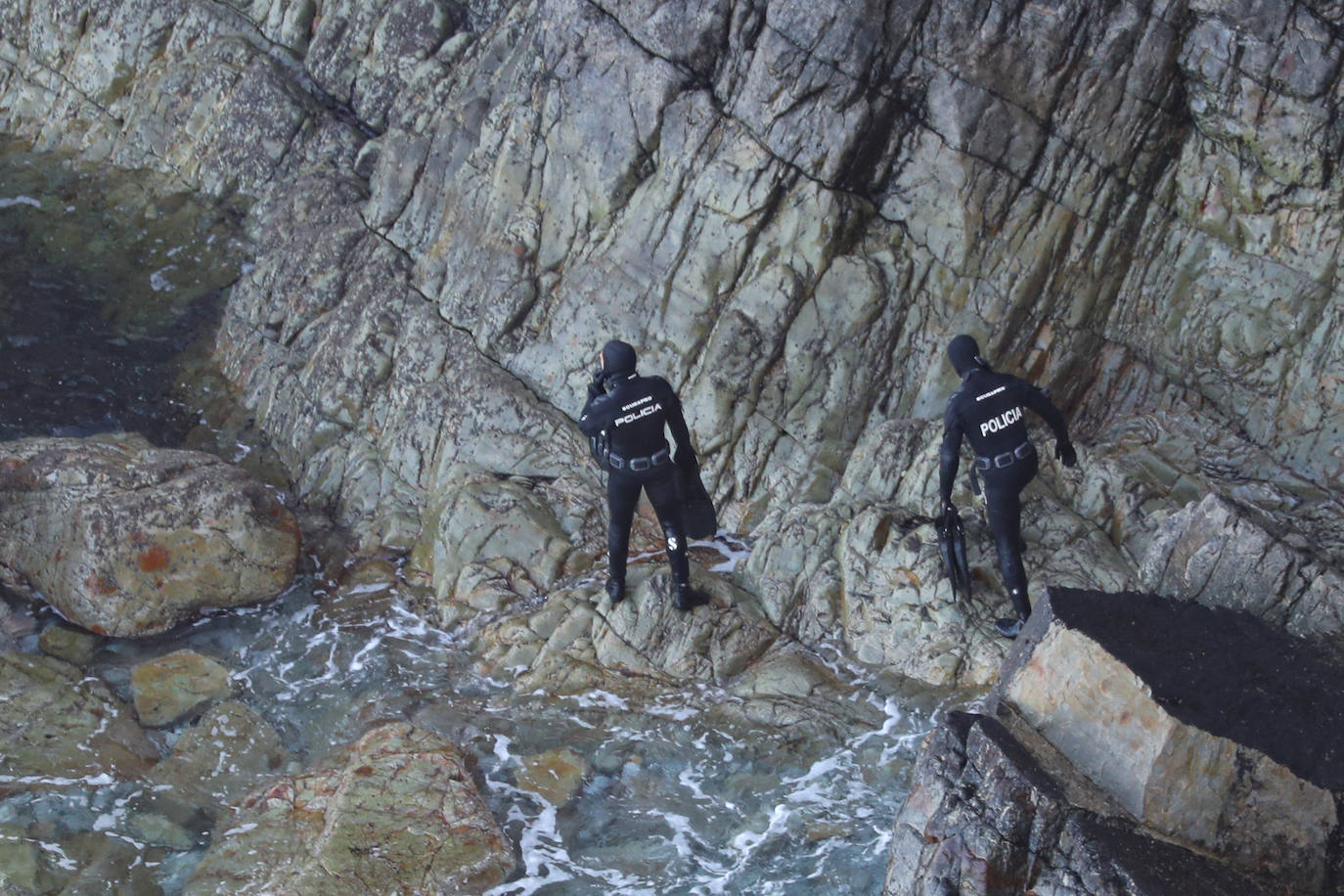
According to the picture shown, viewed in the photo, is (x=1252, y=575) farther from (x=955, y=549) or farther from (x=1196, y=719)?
(x=955, y=549)

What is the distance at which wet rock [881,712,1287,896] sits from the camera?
17.0 ft

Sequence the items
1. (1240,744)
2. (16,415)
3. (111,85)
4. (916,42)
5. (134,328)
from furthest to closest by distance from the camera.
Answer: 1. (111,85)
2. (134,328)
3. (16,415)
4. (916,42)
5. (1240,744)

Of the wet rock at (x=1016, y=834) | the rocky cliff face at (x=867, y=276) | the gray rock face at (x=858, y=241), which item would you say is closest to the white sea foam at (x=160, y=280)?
the rocky cliff face at (x=867, y=276)

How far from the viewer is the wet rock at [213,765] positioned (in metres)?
7.78

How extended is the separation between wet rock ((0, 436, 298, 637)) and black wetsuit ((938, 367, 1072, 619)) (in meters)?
6.14

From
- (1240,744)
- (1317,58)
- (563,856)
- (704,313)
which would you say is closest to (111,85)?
(704,313)

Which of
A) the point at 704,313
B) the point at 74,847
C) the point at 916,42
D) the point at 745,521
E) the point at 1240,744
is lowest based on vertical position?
the point at 74,847

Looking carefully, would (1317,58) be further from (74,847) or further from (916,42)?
(74,847)

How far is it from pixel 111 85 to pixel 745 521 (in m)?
11.3

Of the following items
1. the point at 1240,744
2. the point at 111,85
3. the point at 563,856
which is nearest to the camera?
the point at 1240,744

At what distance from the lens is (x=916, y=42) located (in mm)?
9867

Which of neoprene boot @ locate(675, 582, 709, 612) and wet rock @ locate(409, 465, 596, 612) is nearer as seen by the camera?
neoprene boot @ locate(675, 582, 709, 612)

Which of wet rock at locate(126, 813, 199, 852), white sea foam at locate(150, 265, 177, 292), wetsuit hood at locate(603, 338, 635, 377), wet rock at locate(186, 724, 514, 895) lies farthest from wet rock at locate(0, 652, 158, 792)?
white sea foam at locate(150, 265, 177, 292)

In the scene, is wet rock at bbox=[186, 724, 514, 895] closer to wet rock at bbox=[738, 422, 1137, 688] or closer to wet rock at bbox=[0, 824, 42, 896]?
wet rock at bbox=[0, 824, 42, 896]
